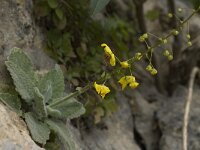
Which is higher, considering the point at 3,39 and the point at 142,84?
the point at 3,39

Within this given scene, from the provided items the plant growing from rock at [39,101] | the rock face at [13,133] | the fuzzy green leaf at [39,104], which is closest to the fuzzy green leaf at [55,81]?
the plant growing from rock at [39,101]

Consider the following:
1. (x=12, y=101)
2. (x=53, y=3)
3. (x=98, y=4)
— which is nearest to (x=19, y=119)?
(x=12, y=101)

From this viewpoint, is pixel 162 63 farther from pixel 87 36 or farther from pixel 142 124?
pixel 87 36

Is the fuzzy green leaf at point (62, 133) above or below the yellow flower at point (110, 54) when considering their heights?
below

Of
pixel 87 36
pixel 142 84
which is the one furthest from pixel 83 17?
pixel 142 84

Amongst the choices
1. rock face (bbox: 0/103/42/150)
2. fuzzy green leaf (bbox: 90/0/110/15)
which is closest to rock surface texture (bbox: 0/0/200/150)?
rock face (bbox: 0/103/42/150)

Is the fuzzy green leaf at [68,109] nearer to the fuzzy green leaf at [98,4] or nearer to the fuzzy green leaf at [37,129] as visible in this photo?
the fuzzy green leaf at [37,129]
